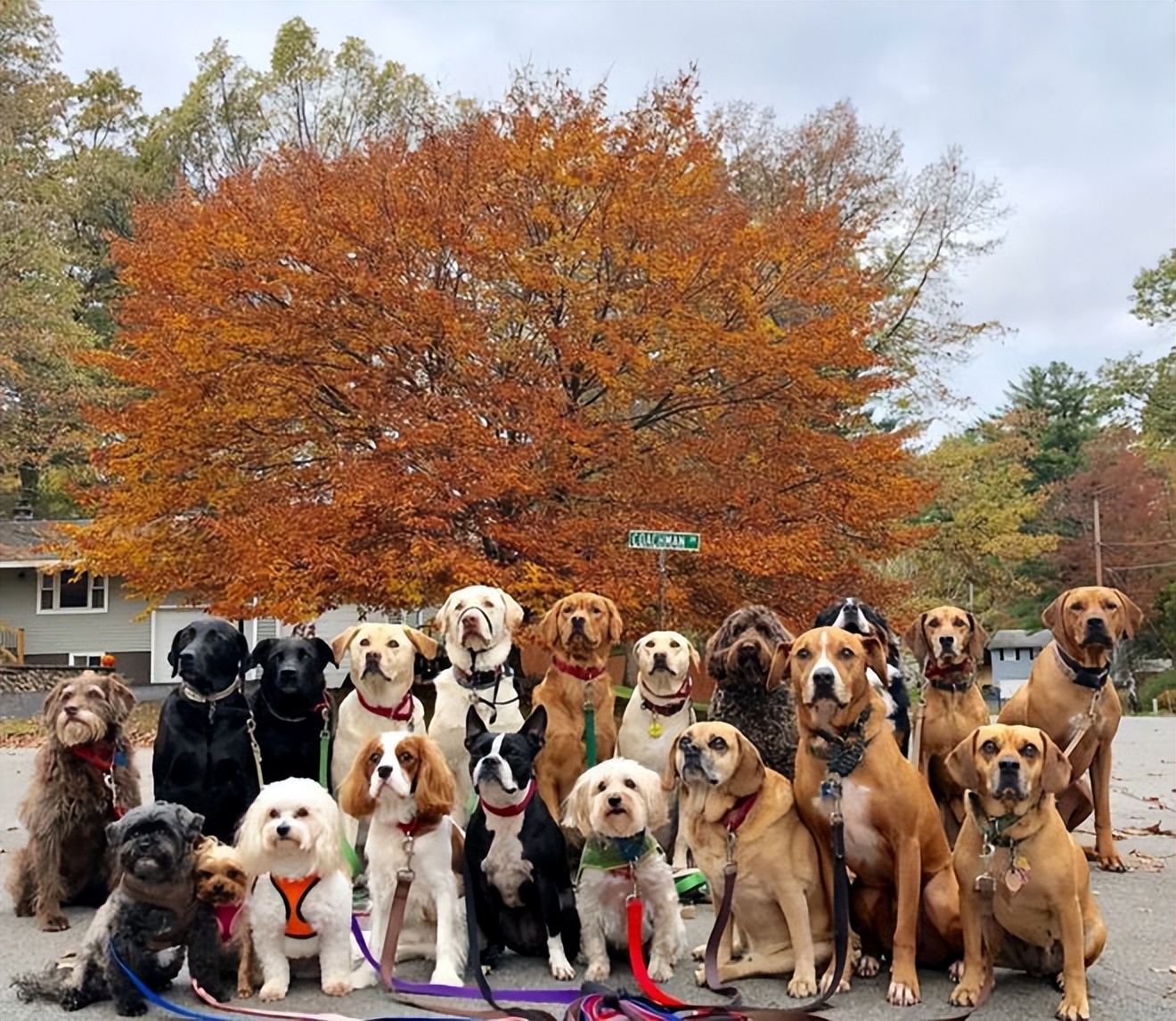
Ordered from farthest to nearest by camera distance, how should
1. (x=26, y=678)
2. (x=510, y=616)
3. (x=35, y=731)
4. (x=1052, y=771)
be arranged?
(x=26, y=678) → (x=35, y=731) → (x=510, y=616) → (x=1052, y=771)

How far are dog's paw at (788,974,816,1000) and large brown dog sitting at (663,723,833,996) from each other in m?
0.01

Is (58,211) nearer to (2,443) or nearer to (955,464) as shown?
(2,443)

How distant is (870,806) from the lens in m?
3.88

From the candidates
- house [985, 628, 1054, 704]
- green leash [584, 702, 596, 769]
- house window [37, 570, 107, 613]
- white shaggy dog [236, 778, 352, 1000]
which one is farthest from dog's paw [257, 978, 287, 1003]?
house [985, 628, 1054, 704]

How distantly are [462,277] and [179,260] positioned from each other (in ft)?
9.80

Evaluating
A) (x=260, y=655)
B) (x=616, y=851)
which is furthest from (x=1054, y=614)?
(x=260, y=655)

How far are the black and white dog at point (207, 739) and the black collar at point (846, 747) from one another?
2611 mm

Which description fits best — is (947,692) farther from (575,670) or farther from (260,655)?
(260,655)

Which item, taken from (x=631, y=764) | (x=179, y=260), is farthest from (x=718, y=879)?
(x=179, y=260)

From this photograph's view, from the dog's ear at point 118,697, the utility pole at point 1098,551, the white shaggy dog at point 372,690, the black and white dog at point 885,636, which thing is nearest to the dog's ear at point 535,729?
the white shaggy dog at point 372,690

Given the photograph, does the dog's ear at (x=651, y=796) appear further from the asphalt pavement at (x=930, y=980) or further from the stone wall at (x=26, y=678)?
the stone wall at (x=26, y=678)

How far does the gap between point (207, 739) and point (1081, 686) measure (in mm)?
4173

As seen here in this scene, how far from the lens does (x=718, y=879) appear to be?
398cm

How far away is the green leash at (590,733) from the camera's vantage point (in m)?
5.36
